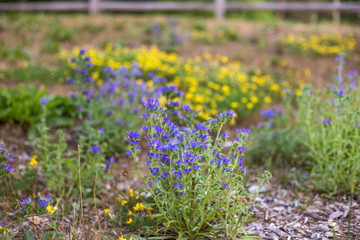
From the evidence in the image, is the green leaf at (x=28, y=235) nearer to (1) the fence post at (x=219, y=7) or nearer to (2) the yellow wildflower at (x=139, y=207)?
(2) the yellow wildflower at (x=139, y=207)

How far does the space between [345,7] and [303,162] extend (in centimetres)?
796

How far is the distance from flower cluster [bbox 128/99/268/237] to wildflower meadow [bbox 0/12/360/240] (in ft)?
0.04

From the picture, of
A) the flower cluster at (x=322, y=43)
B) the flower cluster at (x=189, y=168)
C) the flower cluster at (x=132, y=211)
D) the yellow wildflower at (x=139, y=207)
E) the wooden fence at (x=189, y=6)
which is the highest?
the wooden fence at (x=189, y=6)

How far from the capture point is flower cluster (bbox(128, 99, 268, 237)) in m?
2.02

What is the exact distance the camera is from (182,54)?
297 inches

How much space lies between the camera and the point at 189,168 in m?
1.99

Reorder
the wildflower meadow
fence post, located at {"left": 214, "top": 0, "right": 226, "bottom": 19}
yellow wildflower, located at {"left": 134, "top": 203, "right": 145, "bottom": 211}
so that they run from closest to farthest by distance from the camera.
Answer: the wildflower meadow, yellow wildflower, located at {"left": 134, "top": 203, "right": 145, "bottom": 211}, fence post, located at {"left": 214, "top": 0, "right": 226, "bottom": 19}

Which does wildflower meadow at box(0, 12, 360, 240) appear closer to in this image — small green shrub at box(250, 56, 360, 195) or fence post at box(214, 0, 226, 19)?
small green shrub at box(250, 56, 360, 195)

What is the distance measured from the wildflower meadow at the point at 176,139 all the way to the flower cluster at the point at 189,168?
12 millimetres

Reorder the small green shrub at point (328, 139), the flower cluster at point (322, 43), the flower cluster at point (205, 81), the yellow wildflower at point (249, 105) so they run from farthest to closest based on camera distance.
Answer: the flower cluster at point (322, 43) < the flower cluster at point (205, 81) < the yellow wildflower at point (249, 105) < the small green shrub at point (328, 139)

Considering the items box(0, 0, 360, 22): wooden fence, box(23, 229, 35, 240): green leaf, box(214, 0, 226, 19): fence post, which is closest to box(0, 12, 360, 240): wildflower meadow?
box(23, 229, 35, 240): green leaf

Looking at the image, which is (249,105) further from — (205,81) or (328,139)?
(328,139)

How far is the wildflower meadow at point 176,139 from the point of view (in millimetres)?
2170

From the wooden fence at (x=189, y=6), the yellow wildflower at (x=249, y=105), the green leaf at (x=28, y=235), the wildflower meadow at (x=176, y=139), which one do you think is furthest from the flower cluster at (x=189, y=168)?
the wooden fence at (x=189, y=6)
